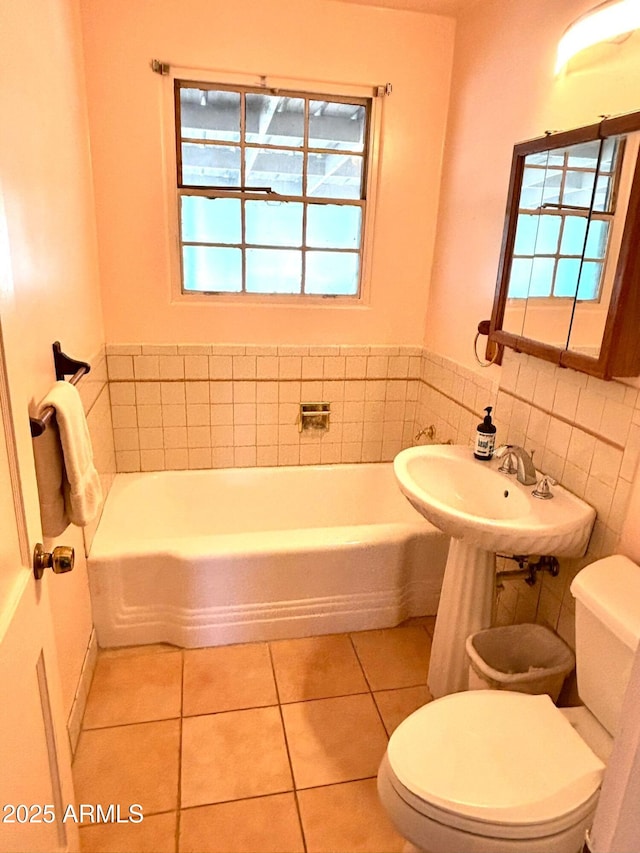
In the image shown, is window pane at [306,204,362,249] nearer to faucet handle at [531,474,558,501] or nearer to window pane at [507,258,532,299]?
window pane at [507,258,532,299]

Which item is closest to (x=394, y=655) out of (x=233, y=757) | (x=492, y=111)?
(x=233, y=757)

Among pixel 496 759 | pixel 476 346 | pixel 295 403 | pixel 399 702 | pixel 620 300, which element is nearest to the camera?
pixel 496 759

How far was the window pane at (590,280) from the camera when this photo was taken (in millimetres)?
1479

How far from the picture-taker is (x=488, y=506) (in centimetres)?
181

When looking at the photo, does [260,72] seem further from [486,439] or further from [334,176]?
[486,439]

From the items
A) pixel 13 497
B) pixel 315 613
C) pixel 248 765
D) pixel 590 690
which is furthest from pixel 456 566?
pixel 13 497

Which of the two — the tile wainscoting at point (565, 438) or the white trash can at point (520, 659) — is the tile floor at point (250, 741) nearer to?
the white trash can at point (520, 659)

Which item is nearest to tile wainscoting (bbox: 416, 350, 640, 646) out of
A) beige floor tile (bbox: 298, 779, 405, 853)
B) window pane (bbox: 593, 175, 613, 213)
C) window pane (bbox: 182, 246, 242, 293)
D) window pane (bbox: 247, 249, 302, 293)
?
window pane (bbox: 593, 175, 613, 213)

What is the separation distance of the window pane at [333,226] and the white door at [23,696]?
78.5 inches

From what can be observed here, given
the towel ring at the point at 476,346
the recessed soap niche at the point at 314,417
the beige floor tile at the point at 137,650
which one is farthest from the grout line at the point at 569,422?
the beige floor tile at the point at 137,650

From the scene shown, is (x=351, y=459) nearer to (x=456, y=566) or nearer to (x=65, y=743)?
(x=456, y=566)

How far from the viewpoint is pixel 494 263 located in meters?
2.13

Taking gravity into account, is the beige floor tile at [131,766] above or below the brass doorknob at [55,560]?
below

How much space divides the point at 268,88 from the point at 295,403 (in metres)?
1.40
